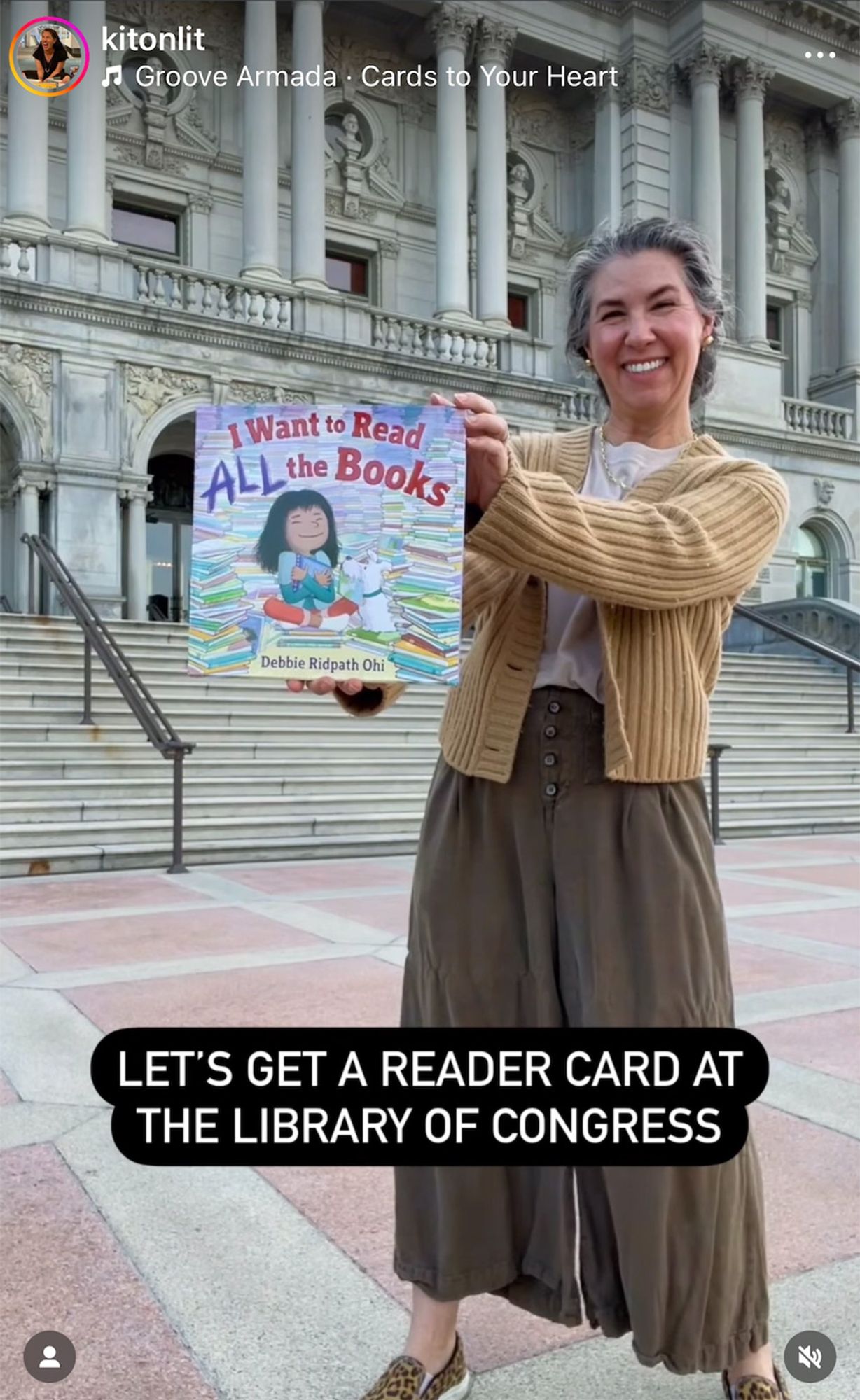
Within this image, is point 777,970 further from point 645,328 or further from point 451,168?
point 451,168

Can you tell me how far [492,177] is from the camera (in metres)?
22.8

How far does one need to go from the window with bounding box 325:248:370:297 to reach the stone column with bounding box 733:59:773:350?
316 inches

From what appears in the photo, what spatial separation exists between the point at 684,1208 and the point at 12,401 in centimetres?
1707

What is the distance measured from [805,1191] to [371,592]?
2.07 meters

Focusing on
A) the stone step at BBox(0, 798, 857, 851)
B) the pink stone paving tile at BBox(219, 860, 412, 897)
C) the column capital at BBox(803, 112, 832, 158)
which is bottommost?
the pink stone paving tile at BBox(219, 860, 412, 897)

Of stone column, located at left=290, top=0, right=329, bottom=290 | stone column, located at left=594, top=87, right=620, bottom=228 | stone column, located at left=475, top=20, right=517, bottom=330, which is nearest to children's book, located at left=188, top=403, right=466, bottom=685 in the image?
stone column, located at left=290, top=0, right=329, bottom=290

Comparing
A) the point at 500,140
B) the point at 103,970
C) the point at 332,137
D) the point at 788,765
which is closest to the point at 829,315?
the point at 500,140

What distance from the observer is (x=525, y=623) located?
1921mm

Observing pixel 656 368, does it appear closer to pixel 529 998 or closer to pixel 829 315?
pixel 529 998

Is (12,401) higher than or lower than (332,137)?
lower

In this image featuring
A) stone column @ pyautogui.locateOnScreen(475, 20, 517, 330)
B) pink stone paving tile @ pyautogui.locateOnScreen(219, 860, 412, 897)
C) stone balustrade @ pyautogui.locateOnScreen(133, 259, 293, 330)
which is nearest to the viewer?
pink stone paving tile @ pyautogui.locateOnScreen(219, 860, 412, 897)

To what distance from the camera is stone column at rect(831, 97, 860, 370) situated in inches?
1046

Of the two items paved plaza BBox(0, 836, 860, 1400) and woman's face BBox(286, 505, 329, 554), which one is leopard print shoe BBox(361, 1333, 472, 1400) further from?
woman's face BBox(286, 505, 329, 554)

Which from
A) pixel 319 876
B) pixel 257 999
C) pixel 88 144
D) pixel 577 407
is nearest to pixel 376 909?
pixel 319 876
